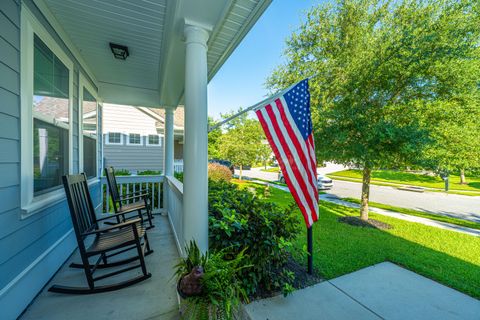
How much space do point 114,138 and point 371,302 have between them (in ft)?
31.4

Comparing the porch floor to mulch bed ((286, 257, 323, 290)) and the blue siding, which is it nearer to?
the blue siding

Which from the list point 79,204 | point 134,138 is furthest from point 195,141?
point 134,138

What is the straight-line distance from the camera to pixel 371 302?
6.91ft

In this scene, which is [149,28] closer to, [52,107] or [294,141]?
[52,107]

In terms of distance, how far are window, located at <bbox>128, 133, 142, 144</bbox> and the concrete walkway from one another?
8.70m

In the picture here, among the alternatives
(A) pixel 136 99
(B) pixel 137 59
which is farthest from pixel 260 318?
(A) pixel 136 99

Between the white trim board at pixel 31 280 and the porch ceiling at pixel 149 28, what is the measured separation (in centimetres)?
251

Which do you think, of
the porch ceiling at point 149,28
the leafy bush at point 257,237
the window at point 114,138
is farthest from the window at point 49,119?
the window at point 114,138

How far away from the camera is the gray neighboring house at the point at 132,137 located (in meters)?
8.59

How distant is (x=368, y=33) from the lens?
4539mm

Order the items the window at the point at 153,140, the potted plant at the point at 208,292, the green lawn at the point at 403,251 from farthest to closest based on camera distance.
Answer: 1. the window at the point at 153,140
2. the green lawn at the point at 403,251
3. the potted plant at the point at 208,292

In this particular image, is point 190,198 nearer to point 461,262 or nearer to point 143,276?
point 143,276

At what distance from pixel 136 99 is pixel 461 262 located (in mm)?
6526

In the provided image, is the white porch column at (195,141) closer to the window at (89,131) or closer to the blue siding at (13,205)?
the blue siding at (13,205)
